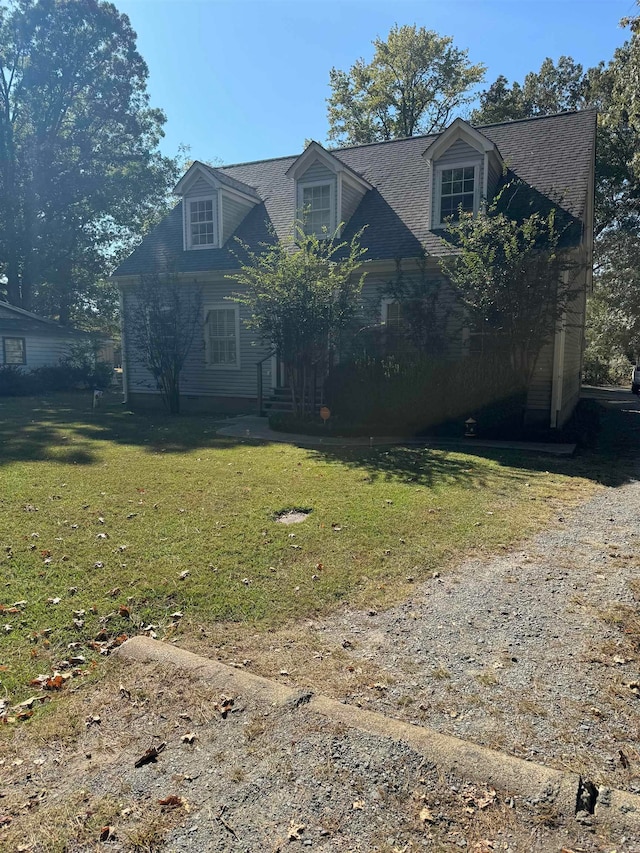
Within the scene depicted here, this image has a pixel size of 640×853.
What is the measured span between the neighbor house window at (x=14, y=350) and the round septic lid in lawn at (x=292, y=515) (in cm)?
2249

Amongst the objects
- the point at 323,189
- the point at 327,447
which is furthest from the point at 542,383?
the point at 323,189

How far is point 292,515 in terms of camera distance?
6293mm

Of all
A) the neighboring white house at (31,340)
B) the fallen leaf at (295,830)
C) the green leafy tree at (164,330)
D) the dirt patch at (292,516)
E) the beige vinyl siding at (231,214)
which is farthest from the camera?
the neighboring white house at (31,340)

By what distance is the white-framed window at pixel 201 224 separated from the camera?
16625 mm

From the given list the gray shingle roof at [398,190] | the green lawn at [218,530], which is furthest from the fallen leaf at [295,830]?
the gray shingle roof at [398,190]

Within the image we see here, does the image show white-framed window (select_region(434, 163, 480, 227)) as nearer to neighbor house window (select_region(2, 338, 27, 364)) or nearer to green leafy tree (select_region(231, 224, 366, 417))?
green leafy tree (select_region(231, 224, 366, 417))

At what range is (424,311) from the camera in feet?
42.3

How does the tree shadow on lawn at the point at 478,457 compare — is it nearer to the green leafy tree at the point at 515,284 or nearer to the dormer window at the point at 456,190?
the green leafy tree at the point at 515,284

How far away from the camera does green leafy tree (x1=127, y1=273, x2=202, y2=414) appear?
49.4ft

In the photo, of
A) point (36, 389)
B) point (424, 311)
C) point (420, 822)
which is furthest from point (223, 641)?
point (36, 389)

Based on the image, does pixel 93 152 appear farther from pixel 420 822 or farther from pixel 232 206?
pixel 420 822

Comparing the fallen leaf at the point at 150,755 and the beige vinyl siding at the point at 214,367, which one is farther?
the beige vinyl siding at the point at 214,367

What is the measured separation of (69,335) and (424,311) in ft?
66.8

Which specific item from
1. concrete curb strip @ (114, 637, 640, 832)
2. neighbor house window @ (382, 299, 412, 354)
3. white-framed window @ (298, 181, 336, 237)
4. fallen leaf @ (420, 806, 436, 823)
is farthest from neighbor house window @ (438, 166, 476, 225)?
fallen leaf @ (420, 806, 436, 823)
